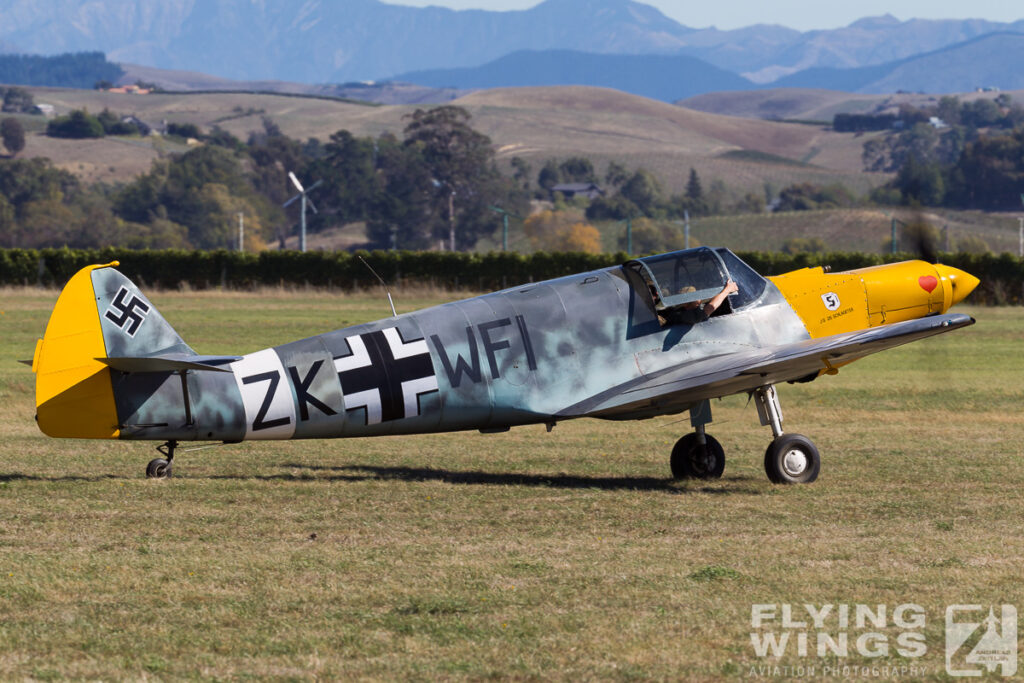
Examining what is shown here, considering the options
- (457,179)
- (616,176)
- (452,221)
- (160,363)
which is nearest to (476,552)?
(160,363)

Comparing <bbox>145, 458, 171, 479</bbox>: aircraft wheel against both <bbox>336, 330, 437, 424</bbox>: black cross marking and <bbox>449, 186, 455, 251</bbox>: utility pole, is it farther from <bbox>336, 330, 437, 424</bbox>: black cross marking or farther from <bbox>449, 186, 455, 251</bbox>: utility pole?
<bbox>449, 186, 455, 251</bbox>: utility pole

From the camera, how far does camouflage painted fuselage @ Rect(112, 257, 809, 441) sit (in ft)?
38.8

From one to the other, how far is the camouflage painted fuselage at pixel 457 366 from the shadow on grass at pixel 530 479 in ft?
2.69

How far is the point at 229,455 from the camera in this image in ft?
50.2

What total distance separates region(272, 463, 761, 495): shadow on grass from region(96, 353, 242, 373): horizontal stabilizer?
234 cm

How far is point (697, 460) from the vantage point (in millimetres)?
13859

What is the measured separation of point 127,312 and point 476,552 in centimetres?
433

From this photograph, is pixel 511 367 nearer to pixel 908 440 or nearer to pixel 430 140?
pixel 908 440

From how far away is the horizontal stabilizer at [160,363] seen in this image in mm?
11352

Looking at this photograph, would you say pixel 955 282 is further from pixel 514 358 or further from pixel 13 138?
pixel 13 138

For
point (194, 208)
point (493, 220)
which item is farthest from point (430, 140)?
point (194, 208)

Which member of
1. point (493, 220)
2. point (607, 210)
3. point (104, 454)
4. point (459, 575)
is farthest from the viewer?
point (607, 210)

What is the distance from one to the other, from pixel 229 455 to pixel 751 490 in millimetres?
6417

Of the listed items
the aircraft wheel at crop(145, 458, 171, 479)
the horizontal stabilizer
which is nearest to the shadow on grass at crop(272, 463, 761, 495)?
the aircraft wheel at crop(145, 458, 171, 479)
